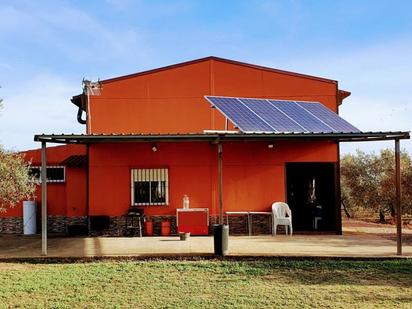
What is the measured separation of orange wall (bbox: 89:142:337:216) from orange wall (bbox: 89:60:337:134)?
59 cm

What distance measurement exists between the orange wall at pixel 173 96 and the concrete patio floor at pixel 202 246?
130 inches

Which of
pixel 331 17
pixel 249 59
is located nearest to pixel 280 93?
pixel 249 59

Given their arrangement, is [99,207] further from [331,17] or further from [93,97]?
[331,17]

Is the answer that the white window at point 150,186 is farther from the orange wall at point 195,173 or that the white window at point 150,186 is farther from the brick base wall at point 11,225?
the brick base wall at point 11,225

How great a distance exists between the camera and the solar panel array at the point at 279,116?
35.9 feet

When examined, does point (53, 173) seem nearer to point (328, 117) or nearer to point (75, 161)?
point (75, 161)

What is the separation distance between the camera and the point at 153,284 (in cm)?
756

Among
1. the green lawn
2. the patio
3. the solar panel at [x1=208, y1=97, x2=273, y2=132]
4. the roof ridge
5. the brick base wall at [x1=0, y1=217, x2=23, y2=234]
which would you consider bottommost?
the green lawn

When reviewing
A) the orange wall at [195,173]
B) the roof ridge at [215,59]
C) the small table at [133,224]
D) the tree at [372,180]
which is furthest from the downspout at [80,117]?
the tree at [372,180]

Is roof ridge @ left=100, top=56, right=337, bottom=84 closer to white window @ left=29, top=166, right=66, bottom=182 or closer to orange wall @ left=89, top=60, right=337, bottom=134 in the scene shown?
orange wall @ left=89, top=60, right=337, bottom=134

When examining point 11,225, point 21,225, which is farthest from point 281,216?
point 11,225

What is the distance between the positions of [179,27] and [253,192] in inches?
214

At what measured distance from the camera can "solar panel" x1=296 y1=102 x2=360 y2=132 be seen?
11.4 meters

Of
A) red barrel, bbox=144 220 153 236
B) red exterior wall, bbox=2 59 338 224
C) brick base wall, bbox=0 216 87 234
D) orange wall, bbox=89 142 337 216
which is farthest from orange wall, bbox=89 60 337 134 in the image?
brick base wall, bbox=0 216 87 234
